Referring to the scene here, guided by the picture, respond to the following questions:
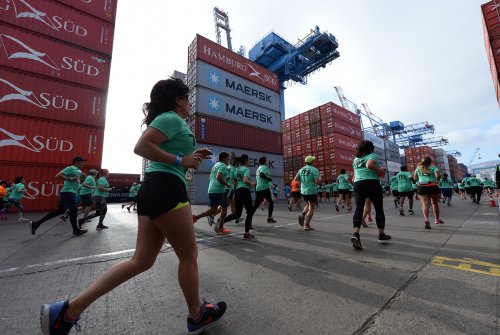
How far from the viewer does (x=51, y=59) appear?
1250 centimetres

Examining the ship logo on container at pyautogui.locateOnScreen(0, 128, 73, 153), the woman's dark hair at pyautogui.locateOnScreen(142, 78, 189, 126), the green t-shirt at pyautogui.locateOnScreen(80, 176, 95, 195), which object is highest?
the ship logo on container at pyautogui.locateOnScreen(0, 128, 73, 153)

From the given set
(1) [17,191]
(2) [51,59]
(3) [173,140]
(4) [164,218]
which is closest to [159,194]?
(4) [164,218]

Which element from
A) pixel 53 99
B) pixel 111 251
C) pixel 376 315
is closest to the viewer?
pixel 376 315

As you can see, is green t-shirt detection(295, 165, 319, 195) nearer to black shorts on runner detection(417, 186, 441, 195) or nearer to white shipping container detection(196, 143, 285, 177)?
black shorts on runner detection(417, 186, 441, 195)

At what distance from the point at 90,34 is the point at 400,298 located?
1885 centimetres

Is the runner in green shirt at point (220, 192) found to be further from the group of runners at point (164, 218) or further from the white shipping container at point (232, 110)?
the white shipping container at point (232, 110)

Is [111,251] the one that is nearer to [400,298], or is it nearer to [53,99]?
[400,298]

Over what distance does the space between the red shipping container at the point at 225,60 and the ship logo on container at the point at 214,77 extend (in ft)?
2.73

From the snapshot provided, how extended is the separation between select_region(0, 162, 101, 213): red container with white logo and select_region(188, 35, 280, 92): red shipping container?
13426 mm

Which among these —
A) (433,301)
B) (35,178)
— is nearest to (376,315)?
(433,301)

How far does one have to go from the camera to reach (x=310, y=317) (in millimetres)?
1679

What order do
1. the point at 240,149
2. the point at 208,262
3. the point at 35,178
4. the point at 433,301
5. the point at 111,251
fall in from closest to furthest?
1. the point at 433,301
2. the point at 208,262
3. the point at 111,251
4. the point at 35,178
5. the point at 240,149

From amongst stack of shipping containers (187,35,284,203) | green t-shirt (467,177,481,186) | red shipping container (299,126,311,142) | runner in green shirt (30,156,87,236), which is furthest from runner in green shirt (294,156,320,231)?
red shipping container (299,126,311,142)

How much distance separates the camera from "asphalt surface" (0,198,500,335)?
1604 millimetres
